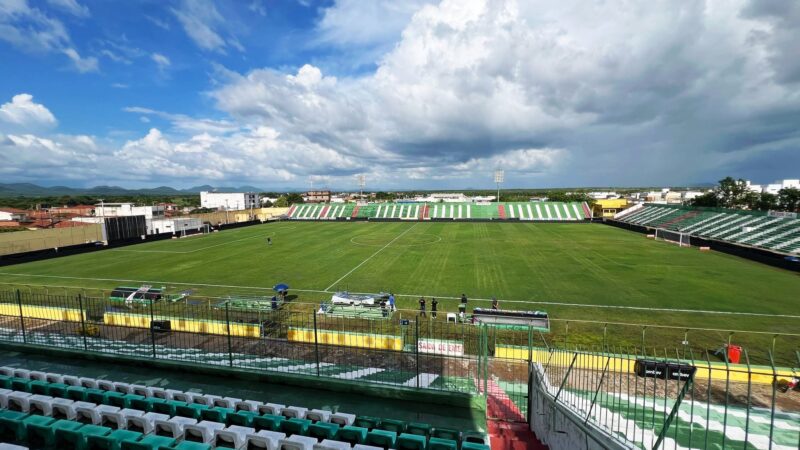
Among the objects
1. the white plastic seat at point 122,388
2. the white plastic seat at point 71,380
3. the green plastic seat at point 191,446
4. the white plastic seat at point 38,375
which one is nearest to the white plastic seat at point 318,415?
the green plastic seat at point 191,446

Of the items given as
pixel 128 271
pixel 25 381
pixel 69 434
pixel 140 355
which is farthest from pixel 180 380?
pixel 128 271

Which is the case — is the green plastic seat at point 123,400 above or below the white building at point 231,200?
below

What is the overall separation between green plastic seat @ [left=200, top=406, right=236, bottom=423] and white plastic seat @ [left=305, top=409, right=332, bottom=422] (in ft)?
4.98

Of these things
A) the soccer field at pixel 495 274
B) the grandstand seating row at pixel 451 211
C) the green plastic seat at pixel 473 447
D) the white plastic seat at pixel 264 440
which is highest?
the grandstand seating row at pixel 451 211

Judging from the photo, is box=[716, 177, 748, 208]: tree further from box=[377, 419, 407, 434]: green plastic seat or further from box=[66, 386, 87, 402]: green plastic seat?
box=[66, 386, 87, 402]: green plastic seat

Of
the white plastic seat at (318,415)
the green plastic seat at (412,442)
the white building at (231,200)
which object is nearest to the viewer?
the green plastic seat at (412,442)

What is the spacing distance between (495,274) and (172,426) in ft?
79.7

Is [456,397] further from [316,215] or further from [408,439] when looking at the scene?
[316,215]

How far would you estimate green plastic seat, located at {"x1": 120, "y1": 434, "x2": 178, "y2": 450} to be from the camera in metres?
5.55

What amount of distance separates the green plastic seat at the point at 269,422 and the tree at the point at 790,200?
97.4 m

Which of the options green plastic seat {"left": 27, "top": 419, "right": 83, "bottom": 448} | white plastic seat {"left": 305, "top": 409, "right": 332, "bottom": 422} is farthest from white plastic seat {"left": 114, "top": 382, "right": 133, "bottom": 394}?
white plastic seat {"left": 305, "top": 409, "right": 332, "bottom": 422}

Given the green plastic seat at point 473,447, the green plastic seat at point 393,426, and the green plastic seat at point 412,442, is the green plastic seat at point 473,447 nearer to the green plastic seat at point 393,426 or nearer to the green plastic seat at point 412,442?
the green plastic seat at point 412,442

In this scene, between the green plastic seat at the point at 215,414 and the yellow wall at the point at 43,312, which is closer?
the green plastic seat at the point at 215,414

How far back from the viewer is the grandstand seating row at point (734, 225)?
34.2 m
